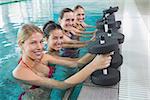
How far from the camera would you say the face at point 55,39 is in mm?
2695

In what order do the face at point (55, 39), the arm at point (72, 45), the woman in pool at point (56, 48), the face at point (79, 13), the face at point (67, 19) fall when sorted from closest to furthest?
the woman in pool at point (56, 48)
the face at point (55, 39)
the face at point (67, 19)
the arm at point (72, 45)
the face at point (79, 13)

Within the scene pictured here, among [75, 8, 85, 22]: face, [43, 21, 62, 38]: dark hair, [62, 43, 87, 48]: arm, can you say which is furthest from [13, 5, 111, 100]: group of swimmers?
[75, 8, 85, 22]: face

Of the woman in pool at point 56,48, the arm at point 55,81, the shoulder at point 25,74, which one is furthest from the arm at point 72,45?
the shoulder at point 25,74

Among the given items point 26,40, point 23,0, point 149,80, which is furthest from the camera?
point 23,0

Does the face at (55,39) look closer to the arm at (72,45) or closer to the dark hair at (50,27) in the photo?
the dark hair at (50,27)

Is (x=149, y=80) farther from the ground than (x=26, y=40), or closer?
closer

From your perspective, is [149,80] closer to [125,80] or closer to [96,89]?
[125,80]

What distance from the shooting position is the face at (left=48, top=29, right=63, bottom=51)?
8.84ft

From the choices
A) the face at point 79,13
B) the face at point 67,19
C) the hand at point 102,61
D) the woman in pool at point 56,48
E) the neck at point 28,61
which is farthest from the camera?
the face at point 79,13

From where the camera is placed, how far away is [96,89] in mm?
2197

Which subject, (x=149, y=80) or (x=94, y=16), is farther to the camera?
(x=94, y=16)

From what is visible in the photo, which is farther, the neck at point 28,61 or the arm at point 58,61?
the arm at point 58,61

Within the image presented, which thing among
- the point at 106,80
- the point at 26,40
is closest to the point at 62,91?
the point at 106,80

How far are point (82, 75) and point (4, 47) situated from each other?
294 cm
